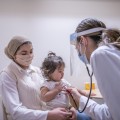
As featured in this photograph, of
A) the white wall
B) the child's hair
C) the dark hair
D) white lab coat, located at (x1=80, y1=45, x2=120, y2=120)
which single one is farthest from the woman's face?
white lab coat, located at (x1=80, y1=45, x2=120, y2=120)

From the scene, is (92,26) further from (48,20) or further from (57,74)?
(48,20)

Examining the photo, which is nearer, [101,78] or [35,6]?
[101,78]

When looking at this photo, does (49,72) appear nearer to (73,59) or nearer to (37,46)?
(73,59)

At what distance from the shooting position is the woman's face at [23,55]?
6.61 feet

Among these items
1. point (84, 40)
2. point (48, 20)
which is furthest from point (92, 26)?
point (48, 20)

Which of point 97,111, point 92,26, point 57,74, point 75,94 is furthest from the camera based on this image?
point 57,74

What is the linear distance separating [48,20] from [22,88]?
1.33 m

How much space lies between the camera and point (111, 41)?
1287 mm

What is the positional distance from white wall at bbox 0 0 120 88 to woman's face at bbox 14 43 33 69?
0.90 m

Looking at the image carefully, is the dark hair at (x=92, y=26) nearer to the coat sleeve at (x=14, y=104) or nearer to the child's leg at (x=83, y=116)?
the child's leg at (x=83, y=116)

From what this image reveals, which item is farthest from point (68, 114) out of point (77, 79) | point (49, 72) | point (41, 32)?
point (41, 32)

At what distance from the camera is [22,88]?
1926 mm

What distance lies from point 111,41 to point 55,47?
1.73 m

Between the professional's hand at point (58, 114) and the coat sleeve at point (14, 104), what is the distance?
0.04 meters
